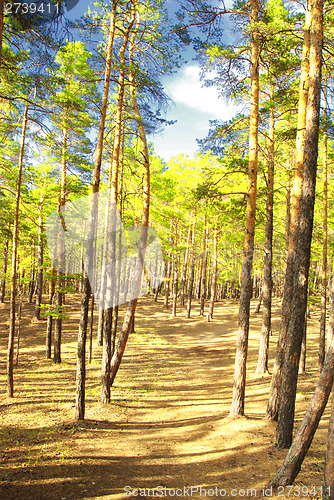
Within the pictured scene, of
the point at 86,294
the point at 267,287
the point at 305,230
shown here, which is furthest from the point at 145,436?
the point at 267,287

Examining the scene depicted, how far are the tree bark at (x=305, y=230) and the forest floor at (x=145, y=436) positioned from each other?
148 centimetres

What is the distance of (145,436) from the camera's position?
7.66 metres

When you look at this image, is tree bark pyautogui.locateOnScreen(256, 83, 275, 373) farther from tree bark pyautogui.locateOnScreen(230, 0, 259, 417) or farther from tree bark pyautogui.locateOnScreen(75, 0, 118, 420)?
tree bark pyautogui.locateOnScreen(75, 0, 118, 420)

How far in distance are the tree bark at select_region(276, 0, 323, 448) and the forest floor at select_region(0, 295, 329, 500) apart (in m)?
1.48

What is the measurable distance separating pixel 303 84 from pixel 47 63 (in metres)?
6.21

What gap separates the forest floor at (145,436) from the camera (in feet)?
17.4

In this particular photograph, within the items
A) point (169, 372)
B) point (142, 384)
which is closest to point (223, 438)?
point (142, 384)

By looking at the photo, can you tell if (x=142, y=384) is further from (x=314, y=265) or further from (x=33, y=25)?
(x=314, y=265)

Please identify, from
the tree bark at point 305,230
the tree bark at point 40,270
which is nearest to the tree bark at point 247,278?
the tree bark at point 305,230

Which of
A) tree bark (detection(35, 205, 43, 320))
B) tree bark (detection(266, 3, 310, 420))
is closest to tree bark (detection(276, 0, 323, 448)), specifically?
tree bark (detection(266, 3, 310, 420))

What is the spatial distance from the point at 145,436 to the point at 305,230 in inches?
252

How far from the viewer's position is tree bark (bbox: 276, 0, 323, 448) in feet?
19.5

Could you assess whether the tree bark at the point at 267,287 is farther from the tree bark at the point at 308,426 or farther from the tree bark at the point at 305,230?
the tree bark at the point at 308,426

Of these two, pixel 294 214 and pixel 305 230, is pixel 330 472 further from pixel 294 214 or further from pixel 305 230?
pixel 294 214
